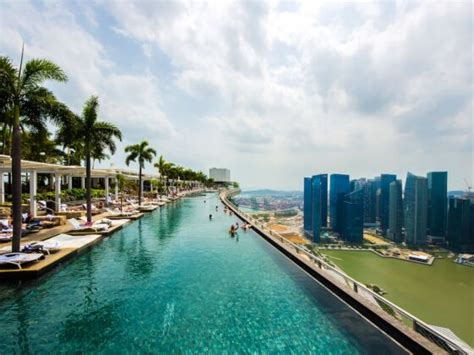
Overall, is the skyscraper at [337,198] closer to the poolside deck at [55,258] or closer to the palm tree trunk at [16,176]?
the poolside deck at [55,258]

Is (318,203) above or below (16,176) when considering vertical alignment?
below

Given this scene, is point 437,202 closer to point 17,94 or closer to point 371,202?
point 371,202

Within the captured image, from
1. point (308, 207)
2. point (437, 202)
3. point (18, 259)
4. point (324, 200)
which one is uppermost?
point (18, 259)

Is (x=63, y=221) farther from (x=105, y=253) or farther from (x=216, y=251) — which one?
(x=216, y=251)

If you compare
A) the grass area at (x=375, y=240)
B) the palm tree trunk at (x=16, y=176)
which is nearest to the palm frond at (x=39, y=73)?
the palm tree trunk at (x=16, y=176)

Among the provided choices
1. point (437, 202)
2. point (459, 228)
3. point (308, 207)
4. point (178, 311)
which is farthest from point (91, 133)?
point (459, 228)

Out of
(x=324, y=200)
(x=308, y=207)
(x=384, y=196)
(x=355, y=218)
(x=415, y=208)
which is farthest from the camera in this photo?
(x=308, y=207)

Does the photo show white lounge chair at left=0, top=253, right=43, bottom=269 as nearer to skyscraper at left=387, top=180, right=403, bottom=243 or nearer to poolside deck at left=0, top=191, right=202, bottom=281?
poolside deck at left=0, top=191, right=202, bottom=281
